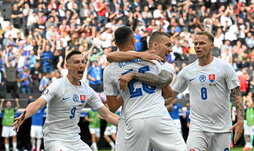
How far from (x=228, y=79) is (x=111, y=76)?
8.80ft

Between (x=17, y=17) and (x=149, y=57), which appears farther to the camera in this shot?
(x=17, y=17)

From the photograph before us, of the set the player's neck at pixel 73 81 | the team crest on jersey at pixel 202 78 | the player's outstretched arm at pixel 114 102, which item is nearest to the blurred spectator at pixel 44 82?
the player's neck at pixel 73 81

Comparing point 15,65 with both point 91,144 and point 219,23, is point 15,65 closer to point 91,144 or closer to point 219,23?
point 91,144

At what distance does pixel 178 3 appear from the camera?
33781 millimetres

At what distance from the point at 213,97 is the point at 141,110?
8.81 ft

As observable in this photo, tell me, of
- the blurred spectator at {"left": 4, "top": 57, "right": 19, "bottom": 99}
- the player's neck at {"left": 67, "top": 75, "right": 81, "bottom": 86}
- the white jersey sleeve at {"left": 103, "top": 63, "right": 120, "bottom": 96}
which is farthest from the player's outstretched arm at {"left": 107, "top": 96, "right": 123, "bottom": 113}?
the blurred spectator at {"left": 4, "top": 57, "right": 19, "bottom": 99}

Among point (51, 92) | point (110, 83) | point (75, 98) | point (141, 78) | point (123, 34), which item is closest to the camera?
point (141, 78)

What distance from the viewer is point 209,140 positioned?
11.0 m

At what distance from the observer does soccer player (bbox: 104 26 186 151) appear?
8586mm

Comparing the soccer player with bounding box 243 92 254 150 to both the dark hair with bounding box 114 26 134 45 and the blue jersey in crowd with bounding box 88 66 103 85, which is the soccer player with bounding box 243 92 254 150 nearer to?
the blue jersey in crowd with bounding box 88 66 103 85

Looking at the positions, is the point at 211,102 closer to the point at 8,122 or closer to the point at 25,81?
the point at 8,122

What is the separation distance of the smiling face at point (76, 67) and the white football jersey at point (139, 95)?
196 cm

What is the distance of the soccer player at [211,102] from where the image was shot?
10.9 m

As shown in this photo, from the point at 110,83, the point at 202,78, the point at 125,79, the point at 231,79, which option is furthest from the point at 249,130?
the point at 125,79
